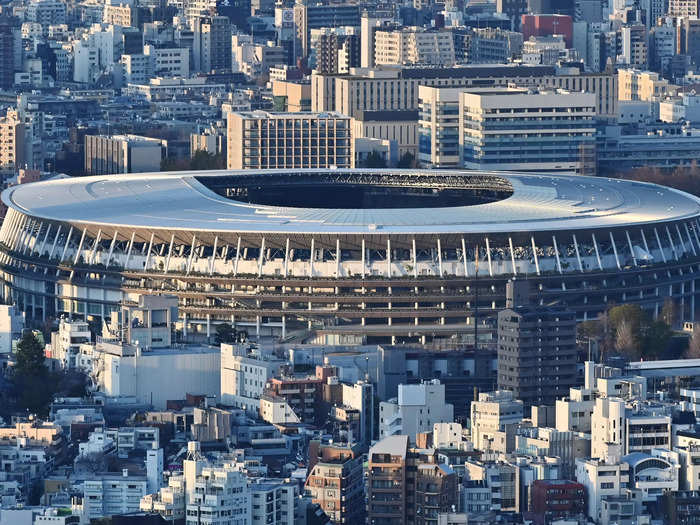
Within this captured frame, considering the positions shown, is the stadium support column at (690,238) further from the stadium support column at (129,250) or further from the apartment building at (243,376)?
the apartment building at (243,376)

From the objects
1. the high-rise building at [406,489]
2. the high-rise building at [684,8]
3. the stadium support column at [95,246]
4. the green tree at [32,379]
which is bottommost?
the high-rise building at [684,8]

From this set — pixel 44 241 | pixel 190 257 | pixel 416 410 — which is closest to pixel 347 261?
pixel 190 257

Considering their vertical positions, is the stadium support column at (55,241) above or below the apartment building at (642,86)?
above

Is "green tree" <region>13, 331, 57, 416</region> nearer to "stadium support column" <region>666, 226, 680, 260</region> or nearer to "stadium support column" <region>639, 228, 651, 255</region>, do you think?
"stadium support column" <region>639, 228, 651, 255</region>

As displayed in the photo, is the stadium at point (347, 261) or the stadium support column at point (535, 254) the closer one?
the stadium at point (347, 261)

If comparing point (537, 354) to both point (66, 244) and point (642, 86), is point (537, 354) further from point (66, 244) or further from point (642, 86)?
point (642, 86)

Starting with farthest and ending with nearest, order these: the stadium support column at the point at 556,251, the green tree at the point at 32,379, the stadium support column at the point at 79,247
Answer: the stadium support column at the point at 79,247, the stadium support column at the point at 556,251, the green tree at the point at 32,379

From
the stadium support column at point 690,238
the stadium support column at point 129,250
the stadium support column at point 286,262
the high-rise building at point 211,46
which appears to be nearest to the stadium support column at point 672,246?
the stadium support column at point 690,238
